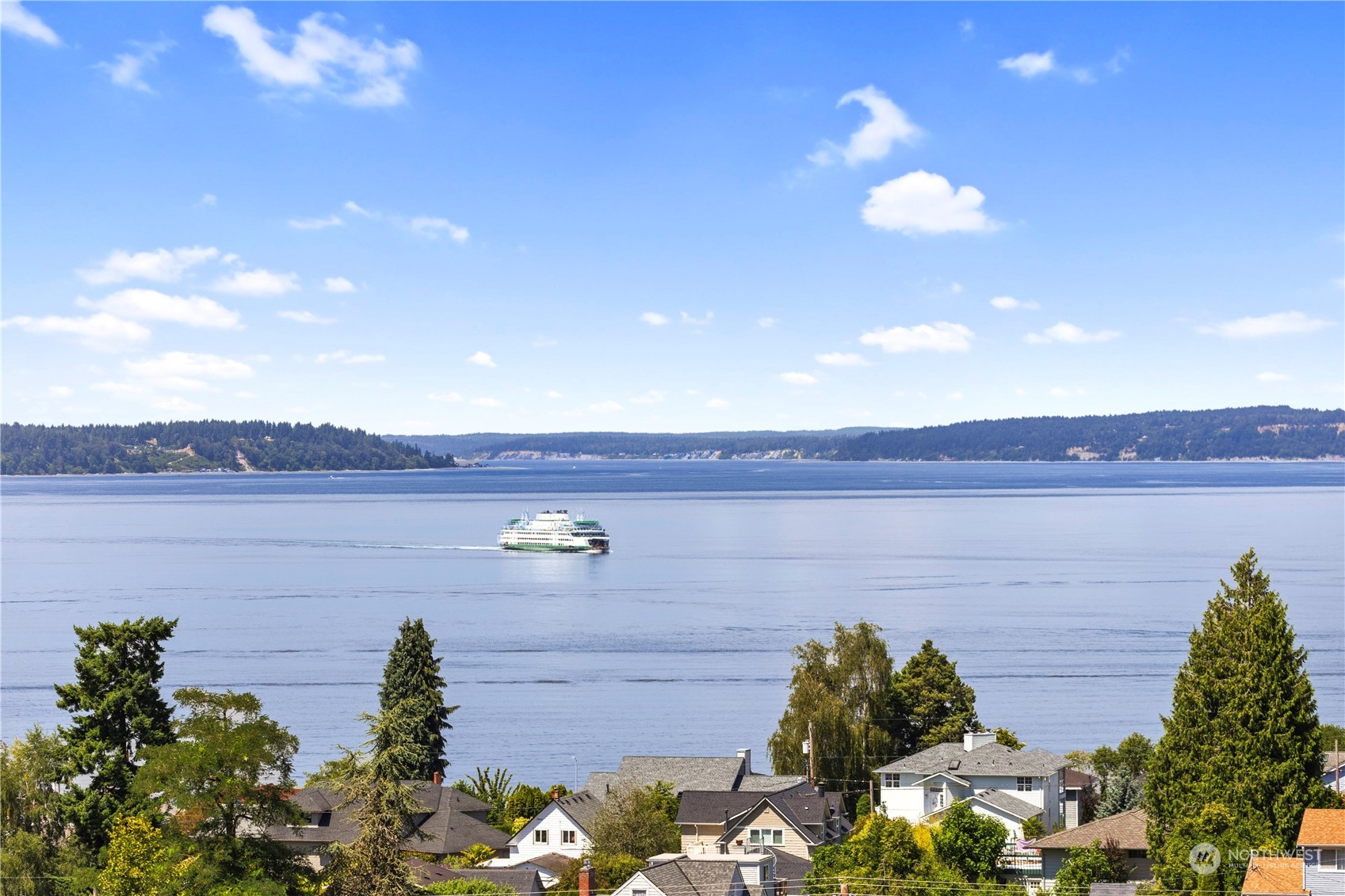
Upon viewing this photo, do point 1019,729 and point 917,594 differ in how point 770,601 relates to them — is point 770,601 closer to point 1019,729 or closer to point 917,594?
point 917,594

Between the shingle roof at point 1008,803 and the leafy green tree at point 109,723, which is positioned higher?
the leafy green tree at point 109,723

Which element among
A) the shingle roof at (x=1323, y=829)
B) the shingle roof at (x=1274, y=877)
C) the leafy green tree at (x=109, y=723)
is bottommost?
the shingle roof at (x=1274, y=877)

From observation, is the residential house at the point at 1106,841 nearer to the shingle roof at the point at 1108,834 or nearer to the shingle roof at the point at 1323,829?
the shingle roof at the point at 1108,834

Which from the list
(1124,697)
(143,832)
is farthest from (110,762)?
(1124,697)

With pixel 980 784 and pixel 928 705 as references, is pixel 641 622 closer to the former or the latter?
pixel 928 705

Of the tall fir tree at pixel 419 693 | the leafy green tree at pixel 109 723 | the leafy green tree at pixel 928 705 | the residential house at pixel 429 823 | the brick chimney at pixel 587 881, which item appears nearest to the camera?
the leafy green tree at pixel 109 723

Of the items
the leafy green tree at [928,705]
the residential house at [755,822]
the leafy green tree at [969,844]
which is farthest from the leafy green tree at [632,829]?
the leafy green tree at [928,705]

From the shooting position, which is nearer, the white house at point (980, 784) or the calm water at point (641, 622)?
the white house at point (980, 784)

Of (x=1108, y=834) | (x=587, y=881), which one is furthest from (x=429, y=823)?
(x=1108, y=834)
